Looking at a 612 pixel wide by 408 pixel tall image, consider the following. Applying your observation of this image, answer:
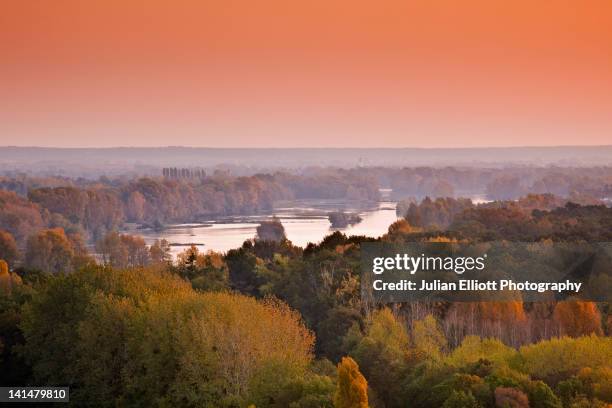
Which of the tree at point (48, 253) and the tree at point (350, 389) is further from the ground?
the tree at point (350, 389)

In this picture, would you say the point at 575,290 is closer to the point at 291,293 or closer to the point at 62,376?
the point at 291,293

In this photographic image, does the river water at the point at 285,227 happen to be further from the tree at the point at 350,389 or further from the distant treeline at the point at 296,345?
the tree at the point at 350,389

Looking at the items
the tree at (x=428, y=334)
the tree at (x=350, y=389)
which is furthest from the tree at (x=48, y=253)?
the tree at (x=350, y=389)

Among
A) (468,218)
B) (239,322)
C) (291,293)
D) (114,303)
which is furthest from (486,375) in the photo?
(468,218)

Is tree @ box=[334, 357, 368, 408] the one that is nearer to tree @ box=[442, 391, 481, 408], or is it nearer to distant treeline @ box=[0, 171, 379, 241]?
tree @ box=[442, 391, 481, 408]

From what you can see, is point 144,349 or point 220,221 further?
point 220,221

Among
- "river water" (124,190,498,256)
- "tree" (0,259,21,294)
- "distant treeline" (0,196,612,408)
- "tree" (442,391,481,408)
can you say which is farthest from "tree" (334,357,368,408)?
"river water" (124,190,498,256)
